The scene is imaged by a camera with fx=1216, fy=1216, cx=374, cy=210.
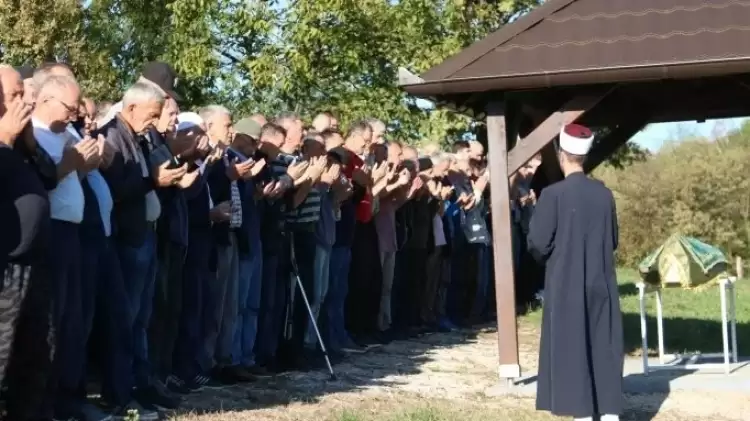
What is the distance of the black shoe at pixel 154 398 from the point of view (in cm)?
787

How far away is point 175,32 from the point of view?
22156 millimetres

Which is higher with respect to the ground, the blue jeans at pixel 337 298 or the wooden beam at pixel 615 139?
the wooden beam at pixel 615 139

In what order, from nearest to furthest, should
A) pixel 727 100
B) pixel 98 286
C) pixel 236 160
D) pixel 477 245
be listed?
pixel 98 286, pixel 236 160, pixel 727 100, pixel 477 245

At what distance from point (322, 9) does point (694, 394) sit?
494 inches

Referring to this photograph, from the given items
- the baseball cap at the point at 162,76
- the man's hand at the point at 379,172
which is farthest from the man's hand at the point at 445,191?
the baseball cap at the point at 162,76

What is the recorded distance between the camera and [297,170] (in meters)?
9.98

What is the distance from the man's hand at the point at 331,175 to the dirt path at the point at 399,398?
1651 millimetres

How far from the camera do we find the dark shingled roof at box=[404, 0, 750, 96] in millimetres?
9672

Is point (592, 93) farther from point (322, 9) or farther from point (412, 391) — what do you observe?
point (322, 9)

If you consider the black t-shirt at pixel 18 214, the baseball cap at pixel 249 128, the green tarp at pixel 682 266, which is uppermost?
the baseball cap at pixel 249 128

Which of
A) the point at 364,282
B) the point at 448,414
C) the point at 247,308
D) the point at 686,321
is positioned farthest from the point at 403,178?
the point at 686,321

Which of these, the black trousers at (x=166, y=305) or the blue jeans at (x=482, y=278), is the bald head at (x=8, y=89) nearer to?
the black trousers at (x=166, y=305)

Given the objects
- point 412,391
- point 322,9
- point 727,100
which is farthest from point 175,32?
point 412,391

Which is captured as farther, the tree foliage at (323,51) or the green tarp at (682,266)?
the tree foliage at (323,51)
